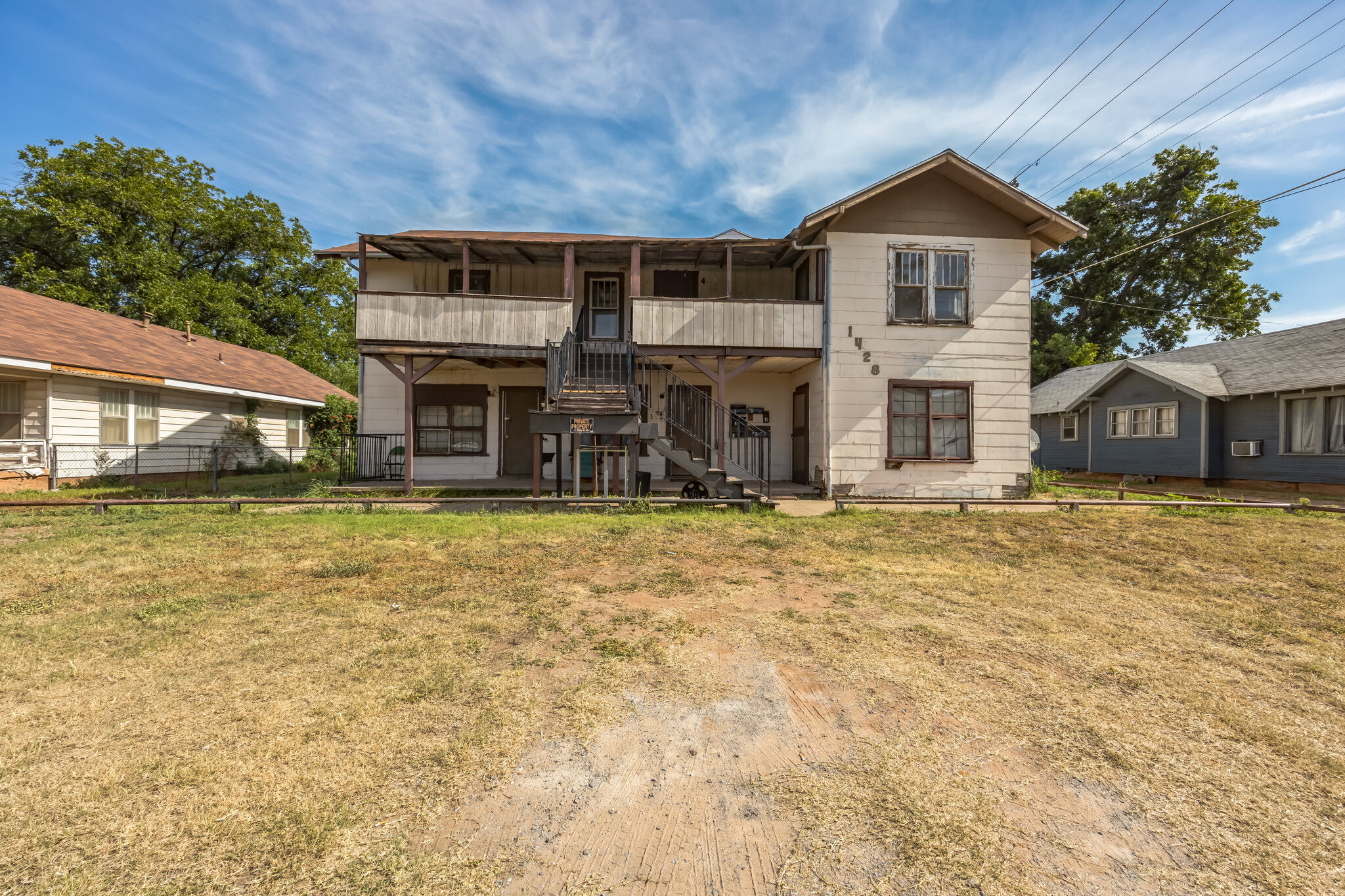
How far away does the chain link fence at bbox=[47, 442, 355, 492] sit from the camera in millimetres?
12805

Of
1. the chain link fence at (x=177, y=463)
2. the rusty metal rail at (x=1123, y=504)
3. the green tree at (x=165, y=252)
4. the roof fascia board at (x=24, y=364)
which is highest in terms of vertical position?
the green tree at (x=165, y=252)

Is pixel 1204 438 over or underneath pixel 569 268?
underneath

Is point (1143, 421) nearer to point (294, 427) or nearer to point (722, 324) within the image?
point (722, 324)

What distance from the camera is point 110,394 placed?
13.9m

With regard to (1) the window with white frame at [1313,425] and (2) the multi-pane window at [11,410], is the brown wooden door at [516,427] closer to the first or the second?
(2) the multi-pane window at [11,410]

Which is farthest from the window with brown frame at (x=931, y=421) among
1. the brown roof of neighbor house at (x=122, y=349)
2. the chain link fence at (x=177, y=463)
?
the brown roof of neighbor house at (x=122, y=349)

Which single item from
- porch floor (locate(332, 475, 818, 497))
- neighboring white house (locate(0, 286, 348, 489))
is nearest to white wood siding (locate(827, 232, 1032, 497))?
porch floor (locate(332, 475, 818, 497))

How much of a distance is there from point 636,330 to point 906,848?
10.6 meters

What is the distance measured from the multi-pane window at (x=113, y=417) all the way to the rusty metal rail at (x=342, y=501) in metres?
4.93

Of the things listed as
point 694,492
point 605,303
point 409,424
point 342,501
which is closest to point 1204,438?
point 694,492

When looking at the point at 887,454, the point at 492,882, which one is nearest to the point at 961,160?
the point at 887,454

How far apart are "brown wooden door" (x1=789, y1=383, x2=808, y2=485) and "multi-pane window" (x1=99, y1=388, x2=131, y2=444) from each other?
1744cm

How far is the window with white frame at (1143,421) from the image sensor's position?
1742 cm

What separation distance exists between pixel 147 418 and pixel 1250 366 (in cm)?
3161
